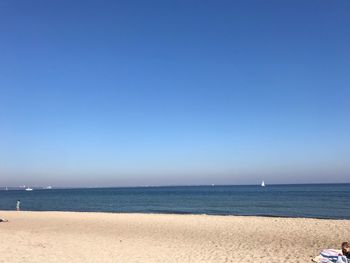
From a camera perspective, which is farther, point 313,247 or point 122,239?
point 122,239

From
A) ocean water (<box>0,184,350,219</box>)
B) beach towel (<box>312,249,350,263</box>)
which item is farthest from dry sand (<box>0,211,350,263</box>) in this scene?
ocean water (<box>0,184,350,219</box>)

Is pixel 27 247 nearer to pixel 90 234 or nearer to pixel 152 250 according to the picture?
pixel 152 250

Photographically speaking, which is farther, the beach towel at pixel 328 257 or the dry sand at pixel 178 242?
the dry sand at pixel 178 242

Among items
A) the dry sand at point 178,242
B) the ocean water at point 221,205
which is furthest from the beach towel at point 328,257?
the ocean water at point 221,205

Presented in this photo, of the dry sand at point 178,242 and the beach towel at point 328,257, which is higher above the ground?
the beach towel at point 328,257

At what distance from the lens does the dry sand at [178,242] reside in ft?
44.4

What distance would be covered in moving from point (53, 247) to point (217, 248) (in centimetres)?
604

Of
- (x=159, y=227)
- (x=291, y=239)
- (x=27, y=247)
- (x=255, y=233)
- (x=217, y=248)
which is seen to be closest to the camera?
(x=27, y=247)

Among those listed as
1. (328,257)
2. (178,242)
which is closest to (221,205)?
(178,242)

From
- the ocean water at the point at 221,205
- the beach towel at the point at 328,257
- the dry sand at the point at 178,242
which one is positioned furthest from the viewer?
the ocean water at the point at 221,205

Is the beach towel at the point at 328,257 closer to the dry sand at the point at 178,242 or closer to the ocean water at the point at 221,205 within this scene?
the dry sand at the point at 178,242

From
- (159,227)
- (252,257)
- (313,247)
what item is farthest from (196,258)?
(159,227)

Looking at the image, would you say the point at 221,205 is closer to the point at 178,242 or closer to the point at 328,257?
the point at 178,242

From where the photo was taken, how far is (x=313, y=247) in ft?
51.5
